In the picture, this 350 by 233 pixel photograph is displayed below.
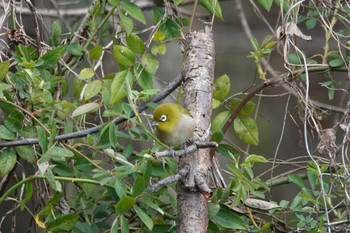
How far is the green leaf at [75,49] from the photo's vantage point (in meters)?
2.21

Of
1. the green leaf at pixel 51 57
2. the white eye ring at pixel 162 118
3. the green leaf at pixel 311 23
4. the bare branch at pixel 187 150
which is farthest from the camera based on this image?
the green leaf at pixel 311 23

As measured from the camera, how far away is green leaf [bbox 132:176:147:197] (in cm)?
171

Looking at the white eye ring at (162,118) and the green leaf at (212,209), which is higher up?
the white eye ring at (162,118)

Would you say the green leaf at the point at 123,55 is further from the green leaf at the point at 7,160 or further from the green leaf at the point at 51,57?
the green leaf at the point at 7,160

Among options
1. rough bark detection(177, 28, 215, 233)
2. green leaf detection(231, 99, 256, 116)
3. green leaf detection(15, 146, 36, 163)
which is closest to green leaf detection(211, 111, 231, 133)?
green leaf detection(231, 99, 256, 116)

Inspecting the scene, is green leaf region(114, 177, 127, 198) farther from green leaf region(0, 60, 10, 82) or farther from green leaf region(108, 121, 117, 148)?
green leaf region(0, 60, 10, 82)

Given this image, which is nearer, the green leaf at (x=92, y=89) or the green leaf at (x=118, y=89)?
the green leaf at (x=118, y=89)

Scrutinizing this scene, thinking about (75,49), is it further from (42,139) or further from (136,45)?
(42,139)

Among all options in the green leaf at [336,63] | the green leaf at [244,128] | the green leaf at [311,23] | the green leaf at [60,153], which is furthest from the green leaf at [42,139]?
the green leaf at [311,23]

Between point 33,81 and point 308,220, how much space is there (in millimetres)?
850

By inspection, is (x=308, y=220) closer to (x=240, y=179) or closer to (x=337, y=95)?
(x=240, y=179)

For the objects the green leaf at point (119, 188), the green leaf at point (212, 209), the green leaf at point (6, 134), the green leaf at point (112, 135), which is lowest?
the green leaf at point (212, 209)

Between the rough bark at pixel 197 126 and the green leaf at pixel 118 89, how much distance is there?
171 millimetres

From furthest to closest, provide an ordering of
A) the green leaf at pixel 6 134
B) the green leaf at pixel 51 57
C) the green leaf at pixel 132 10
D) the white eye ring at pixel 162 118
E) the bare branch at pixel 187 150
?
the green leaf at pixel 132 10, the green leaf at pixel 51 57, the green leaf at pixel 6 134, the white eye ring at pixel 162 118, the bare branch at pixel 187 150
